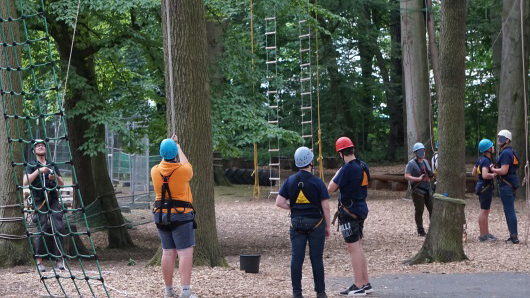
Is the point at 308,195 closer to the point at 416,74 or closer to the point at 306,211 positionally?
the point at 306,211

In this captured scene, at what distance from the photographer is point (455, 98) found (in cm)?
1116

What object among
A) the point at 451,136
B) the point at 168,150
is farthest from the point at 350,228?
the point at 451,136

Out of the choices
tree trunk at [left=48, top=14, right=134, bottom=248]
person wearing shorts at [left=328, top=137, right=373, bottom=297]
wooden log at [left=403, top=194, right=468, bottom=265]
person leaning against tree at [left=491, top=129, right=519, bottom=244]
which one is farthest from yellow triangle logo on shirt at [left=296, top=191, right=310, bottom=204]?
tree trunk at [left=48, top=14, right=134, bottom=248]

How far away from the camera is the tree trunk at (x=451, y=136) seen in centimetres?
1113

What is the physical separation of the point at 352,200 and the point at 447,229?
2853 mm

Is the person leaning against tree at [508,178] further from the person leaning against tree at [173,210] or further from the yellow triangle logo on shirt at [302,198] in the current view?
the person leaning against tree at [173,210]

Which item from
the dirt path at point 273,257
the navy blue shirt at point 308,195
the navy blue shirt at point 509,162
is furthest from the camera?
the navy blue shirt at point 509,162

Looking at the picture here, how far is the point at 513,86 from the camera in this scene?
2223 centimetres

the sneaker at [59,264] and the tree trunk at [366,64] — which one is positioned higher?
the tree trunk at [366,64]

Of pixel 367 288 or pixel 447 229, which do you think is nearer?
pixel 367 288

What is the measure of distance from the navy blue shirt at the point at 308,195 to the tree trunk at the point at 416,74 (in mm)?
16077

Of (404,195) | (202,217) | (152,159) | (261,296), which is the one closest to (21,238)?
(202,217)

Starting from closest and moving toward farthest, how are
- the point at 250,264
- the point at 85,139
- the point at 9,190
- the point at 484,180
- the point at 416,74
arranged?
the point at 250,264, the point at 9,190, the point at 484,180, the point at 85,139, the point at 416,74

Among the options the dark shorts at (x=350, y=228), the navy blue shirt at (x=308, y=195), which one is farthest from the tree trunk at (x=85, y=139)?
the navy blue shirt at (x=308, y=195)
